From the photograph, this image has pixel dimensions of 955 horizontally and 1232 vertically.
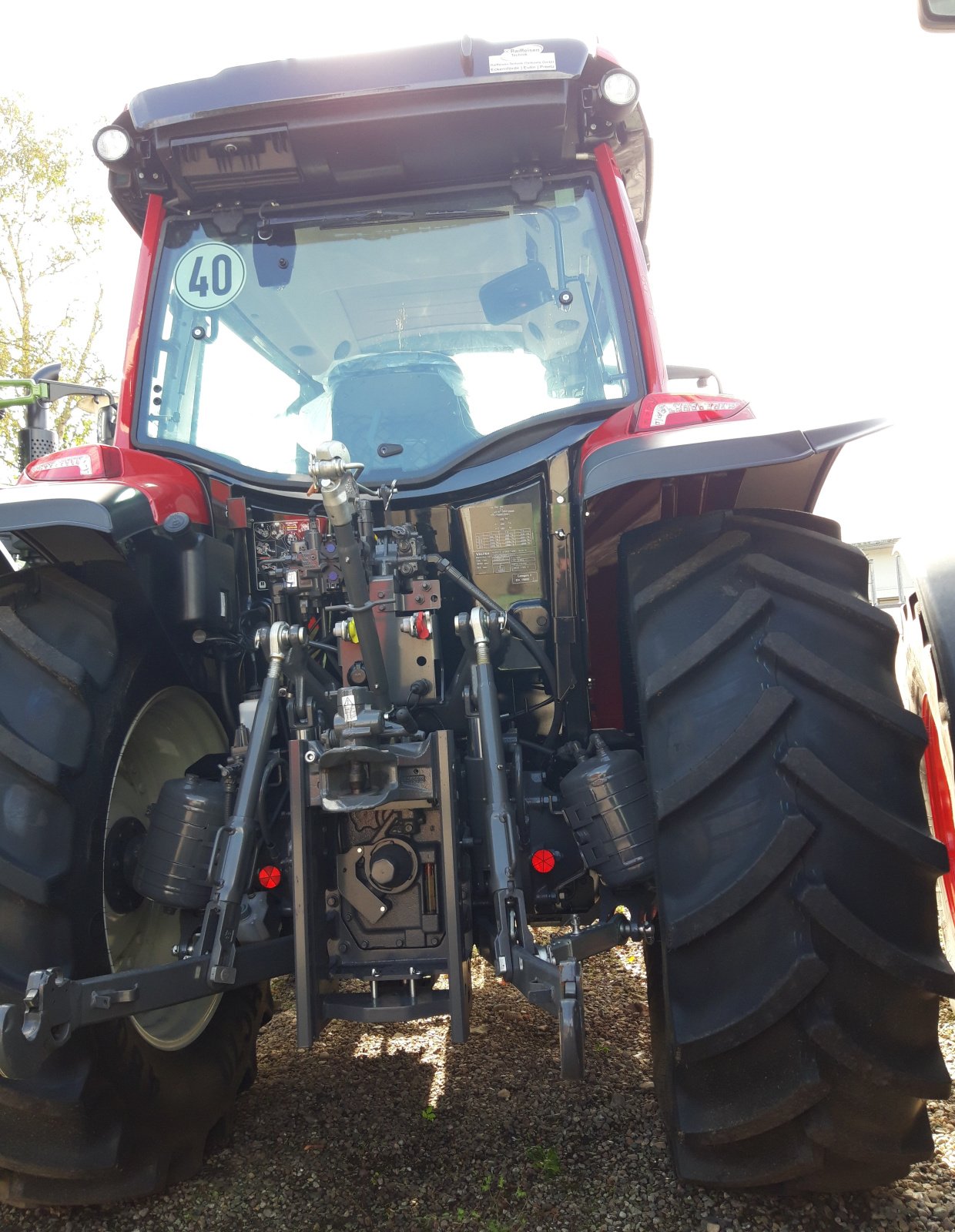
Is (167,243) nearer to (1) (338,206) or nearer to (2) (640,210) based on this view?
(1) (338,206)

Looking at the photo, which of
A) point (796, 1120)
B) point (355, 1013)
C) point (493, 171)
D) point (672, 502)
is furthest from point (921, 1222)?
point (493, 171)

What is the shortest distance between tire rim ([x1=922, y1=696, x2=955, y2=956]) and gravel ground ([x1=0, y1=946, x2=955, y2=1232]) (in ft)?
1.51

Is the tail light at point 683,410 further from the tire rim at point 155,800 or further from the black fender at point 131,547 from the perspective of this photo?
the tire rim at point 155,800

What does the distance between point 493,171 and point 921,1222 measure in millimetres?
2687

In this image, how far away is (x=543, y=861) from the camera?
83.0 inches

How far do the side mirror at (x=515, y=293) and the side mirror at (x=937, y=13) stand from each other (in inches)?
51.9

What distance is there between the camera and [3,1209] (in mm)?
2021

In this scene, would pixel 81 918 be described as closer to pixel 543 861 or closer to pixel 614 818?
pixel 543 861

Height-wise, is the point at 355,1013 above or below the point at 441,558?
below

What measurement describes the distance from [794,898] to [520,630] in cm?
98

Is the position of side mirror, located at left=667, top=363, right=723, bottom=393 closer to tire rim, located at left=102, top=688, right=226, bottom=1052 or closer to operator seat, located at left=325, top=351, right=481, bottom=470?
operator seat, located at left=325, top=351, right=481, bottom=470

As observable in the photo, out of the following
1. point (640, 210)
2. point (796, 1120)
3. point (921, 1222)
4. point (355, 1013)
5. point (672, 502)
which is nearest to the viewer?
point (796, 1120)

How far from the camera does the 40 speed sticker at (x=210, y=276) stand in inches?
109

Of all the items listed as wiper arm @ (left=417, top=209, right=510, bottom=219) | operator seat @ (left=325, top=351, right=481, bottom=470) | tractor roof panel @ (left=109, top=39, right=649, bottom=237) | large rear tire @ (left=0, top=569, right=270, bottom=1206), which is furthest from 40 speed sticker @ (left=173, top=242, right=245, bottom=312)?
large rear tire @ (left=0, top=569, right=270, bottom=1206)
